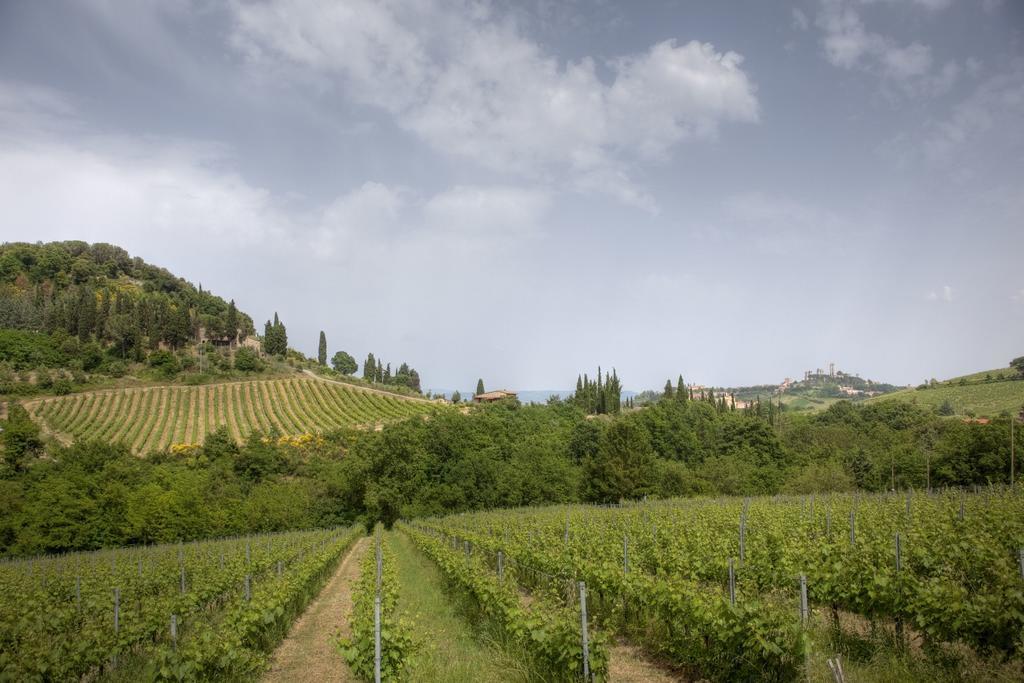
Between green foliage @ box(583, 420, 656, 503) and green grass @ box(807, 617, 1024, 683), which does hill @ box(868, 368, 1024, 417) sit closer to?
green foliage @ box(583, 420, 656, 503)

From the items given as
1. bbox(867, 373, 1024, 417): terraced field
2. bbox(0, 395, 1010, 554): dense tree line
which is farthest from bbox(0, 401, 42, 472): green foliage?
bbox(867, 373, 1024, 417): terraced field

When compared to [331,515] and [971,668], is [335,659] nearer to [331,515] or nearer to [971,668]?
[971,668]

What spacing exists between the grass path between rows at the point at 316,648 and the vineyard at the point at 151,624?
1.11ft

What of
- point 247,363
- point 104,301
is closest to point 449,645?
point 247,363

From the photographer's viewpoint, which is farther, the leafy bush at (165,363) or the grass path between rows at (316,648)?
the leafy bush at (165,363)

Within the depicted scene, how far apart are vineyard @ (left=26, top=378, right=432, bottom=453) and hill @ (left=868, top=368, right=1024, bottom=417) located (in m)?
91.8

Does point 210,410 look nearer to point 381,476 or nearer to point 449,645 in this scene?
point 381,476

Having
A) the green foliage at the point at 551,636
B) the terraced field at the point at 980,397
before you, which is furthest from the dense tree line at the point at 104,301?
the terraced field at the point at 980,397

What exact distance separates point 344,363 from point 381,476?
10971 centimetres

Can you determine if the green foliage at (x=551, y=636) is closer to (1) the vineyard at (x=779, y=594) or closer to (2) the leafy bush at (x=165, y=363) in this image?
(1) the vineyard at (x=779, y=594)

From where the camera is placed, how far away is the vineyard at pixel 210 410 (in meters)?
68.1

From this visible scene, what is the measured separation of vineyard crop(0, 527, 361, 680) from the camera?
7.19 m

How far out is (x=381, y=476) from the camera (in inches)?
2018

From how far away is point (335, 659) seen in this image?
34.7ft
